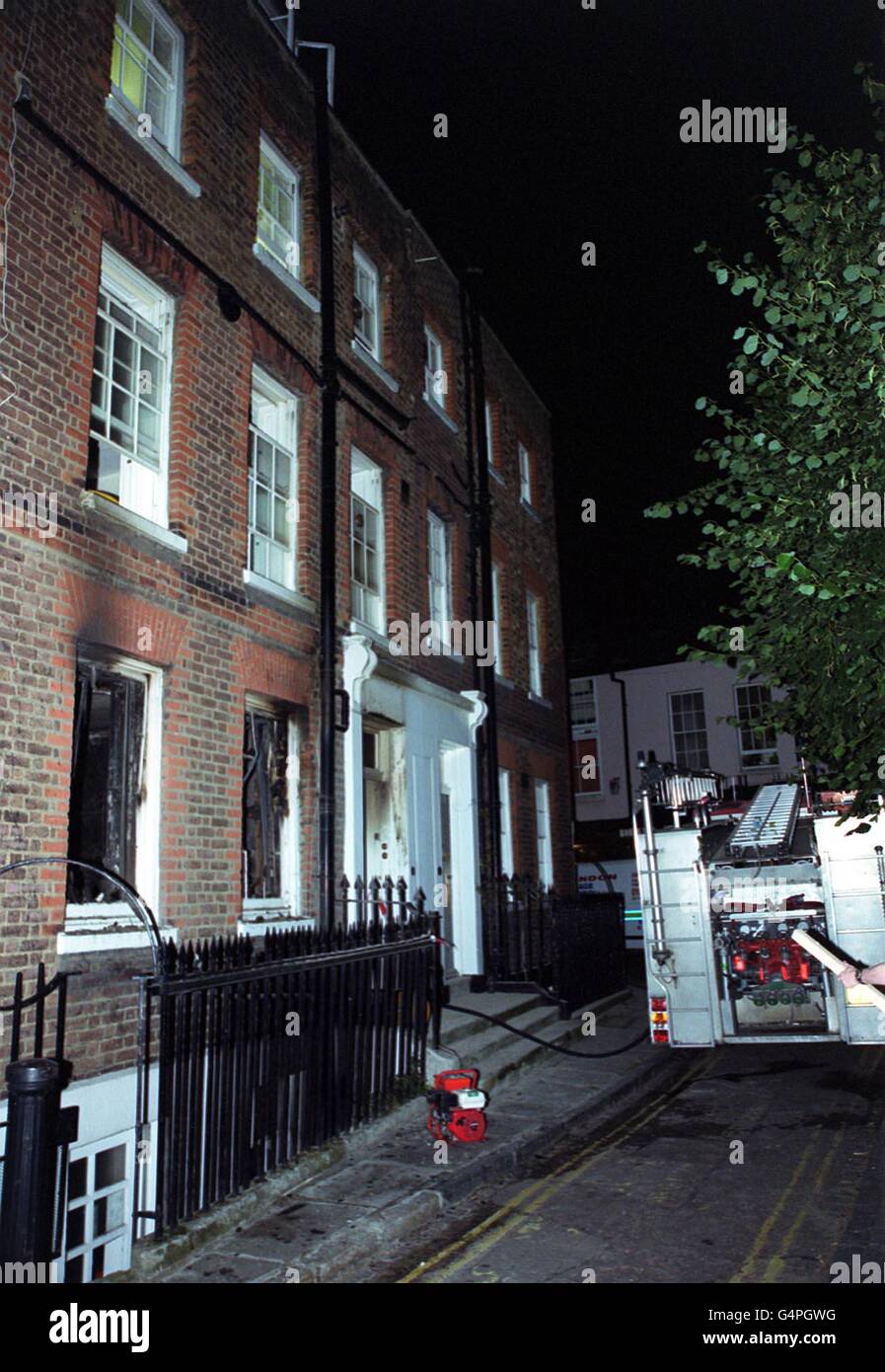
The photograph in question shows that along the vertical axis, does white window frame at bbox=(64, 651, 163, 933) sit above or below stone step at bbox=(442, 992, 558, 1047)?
above

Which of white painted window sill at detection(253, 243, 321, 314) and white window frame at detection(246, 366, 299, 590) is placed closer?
white window frame at detection(246, 366, 299, 590)

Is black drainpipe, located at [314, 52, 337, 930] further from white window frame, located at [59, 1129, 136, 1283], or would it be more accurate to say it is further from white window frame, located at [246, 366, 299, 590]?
white window frame, located at [59, 1129, 136, 1283]

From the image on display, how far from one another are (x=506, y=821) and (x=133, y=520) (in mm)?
9328

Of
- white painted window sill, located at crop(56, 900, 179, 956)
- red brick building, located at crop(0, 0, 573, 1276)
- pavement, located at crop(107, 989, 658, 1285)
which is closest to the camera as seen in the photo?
pavement, located at crop(107, 989, 658, 1285)

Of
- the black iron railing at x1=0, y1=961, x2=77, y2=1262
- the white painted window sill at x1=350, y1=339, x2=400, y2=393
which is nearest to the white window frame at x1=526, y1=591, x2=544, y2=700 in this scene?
the white painted window sill at x1=350, y1=339, x2=400, y2=393

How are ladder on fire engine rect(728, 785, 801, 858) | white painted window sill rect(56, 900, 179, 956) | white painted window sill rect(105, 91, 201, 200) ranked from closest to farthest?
white painted window sill rect(56, 900, 179, 956) < white painted window sill rect(105, 91, 201, 200) < ladder on fire engine rect(728, 785, 801, 858)

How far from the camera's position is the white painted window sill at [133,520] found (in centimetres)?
714

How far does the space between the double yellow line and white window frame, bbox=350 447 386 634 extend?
19.9 ft

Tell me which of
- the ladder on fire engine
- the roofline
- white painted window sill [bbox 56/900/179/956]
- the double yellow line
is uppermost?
the roofline

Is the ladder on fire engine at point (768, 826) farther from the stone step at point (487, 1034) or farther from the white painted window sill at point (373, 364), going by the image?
the white painted window sill at point (373, 364)

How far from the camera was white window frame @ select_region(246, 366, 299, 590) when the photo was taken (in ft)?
32.1

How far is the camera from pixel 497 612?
16.4 metres

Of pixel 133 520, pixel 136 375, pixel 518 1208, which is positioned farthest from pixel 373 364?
pixel 518 1208
